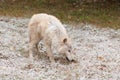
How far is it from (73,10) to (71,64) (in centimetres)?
1530

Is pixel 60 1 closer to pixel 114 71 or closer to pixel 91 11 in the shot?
pixel 91 11

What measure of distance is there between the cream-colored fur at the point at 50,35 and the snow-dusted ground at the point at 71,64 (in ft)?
1.64

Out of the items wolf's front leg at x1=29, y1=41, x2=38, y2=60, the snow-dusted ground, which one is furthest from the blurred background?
wolf's front leg at x1=29, y1=41, x2=38, y2=60

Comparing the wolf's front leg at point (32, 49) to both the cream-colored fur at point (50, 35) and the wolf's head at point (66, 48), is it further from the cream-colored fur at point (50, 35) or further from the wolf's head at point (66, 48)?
the wolf's head at point (66, 48)

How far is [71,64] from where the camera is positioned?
14508mm

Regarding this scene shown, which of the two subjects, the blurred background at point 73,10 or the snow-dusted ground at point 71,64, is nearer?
the snow-dusted ground at point 71,64

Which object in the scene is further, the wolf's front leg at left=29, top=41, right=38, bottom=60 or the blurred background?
the blurred background

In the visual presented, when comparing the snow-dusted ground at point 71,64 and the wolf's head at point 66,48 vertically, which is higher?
the wolf's head at point 66,48

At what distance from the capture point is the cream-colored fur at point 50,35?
1421cm

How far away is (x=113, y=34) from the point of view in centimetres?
2170

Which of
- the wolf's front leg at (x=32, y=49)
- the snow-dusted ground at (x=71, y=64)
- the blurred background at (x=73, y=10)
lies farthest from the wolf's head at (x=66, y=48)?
the blurred background at (x=73, y=10)

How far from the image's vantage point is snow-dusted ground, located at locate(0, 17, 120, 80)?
1321 cm

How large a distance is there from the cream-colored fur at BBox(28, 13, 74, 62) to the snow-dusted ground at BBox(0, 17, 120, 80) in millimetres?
500

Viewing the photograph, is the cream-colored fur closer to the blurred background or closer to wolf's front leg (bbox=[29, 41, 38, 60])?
wolf's front leg (bbox=[29, 41, 38, 60])
